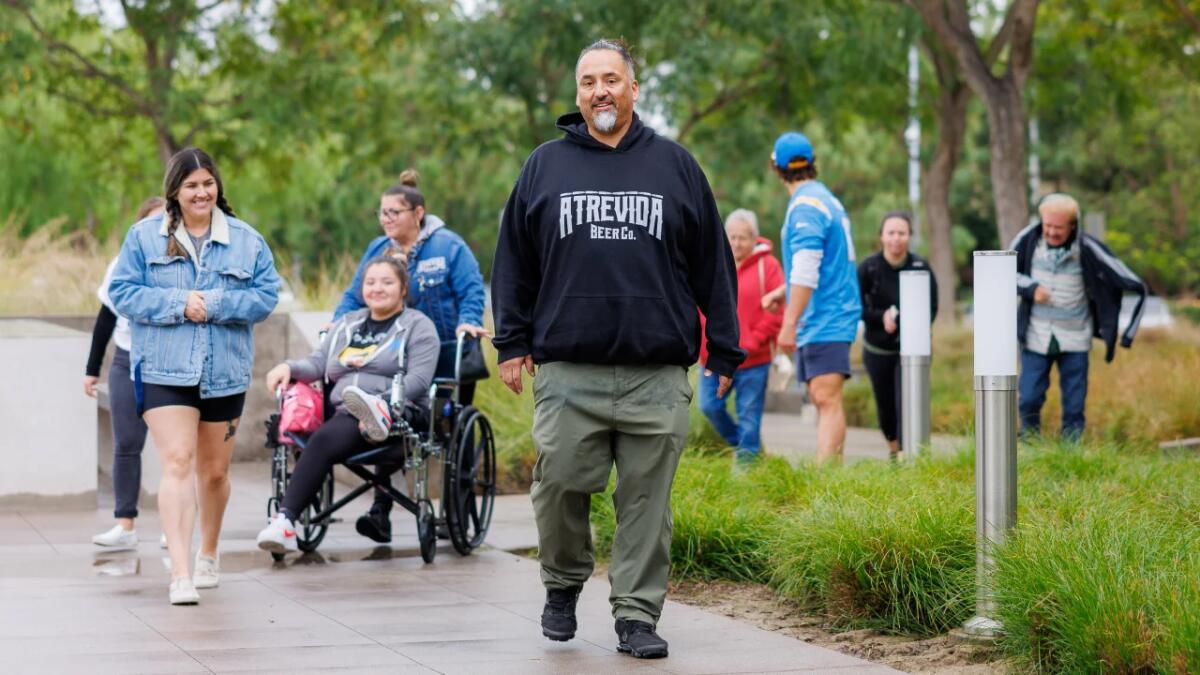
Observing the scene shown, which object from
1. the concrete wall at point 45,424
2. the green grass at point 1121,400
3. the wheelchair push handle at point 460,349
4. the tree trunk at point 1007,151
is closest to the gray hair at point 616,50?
the wheelchair push handle at point 460,349

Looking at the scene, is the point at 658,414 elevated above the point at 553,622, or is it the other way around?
the point at 658,414

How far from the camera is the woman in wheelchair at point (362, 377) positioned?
25.3 ft

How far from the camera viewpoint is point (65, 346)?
1020 cm

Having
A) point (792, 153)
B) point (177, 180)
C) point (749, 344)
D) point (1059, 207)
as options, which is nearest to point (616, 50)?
point (177, 180)

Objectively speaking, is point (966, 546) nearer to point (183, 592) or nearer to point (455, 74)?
point (183, 592)

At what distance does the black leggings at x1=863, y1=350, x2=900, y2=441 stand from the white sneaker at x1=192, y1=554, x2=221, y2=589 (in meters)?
4.98

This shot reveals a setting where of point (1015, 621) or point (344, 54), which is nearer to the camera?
point (1015, 621)

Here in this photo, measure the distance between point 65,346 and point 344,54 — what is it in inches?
489

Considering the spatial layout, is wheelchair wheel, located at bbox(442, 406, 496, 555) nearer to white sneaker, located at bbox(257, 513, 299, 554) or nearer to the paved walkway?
the paved walkway

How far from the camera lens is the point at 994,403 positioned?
557 centimetres

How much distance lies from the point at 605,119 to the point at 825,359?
380 centimetres

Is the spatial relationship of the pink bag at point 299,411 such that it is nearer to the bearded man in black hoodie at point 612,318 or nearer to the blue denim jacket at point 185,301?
the blue denim jacket at point 185,301

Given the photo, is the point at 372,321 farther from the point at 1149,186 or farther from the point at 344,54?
the point at 1149,186

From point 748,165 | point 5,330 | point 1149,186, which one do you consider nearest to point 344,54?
point 748,165
